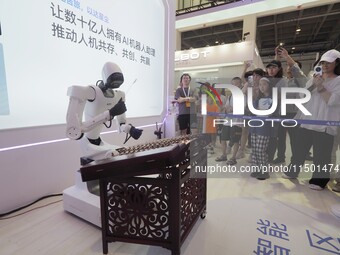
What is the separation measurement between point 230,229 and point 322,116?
1.51 m

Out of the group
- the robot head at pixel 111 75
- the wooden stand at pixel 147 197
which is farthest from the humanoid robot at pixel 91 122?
the wooden stand at pixel 147 197

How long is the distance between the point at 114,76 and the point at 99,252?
45.8 inches

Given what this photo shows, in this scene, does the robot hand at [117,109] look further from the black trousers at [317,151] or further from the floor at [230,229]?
the black trousers at [317,151]

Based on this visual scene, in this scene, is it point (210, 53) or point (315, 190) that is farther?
point (210, 53)

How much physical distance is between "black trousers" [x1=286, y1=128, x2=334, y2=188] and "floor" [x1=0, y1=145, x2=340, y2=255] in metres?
0.19

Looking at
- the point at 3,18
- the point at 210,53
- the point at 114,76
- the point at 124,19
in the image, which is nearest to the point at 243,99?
the point at 114,76

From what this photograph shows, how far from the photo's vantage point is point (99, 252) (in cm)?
129

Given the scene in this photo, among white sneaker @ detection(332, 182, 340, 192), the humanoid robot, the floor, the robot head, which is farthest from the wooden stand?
white sneaker @ detection(332, 182, 340, 192)

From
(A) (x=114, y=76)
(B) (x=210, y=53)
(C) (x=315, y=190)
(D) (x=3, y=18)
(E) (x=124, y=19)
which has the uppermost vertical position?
(B) (x=210, y=53)

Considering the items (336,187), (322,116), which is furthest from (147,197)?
(336,187)

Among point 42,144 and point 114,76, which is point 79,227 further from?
point 114,76

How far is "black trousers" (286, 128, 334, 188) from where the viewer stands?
218 cm

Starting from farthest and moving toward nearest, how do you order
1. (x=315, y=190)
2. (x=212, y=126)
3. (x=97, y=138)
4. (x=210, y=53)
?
(x=210, y=53) → (x=212, y=126) → (x=315, y=190) → (x=97, y=138)

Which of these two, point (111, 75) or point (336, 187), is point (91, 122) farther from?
point (336, 187)
